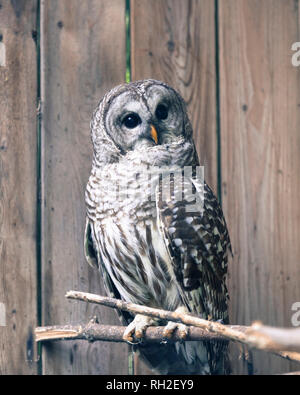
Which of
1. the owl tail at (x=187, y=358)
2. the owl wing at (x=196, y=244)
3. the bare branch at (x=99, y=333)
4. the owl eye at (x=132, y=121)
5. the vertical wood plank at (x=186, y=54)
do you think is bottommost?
the owl tail at (x=187, y=358)

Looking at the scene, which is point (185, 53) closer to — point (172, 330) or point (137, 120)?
point (137, 120)

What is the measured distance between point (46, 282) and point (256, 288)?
2.55ft

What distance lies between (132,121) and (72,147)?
31 cm

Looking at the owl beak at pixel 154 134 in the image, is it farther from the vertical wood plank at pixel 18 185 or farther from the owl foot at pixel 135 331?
the owl foot at pixel 135 331

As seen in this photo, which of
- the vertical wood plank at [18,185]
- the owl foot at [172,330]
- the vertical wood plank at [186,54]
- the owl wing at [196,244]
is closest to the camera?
the owl foot at [172,330]

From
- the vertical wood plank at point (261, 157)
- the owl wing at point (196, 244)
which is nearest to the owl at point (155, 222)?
the owl wing at point (196, 244)

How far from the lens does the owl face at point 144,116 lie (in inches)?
62.0

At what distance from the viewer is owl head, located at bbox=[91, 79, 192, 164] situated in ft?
5.17

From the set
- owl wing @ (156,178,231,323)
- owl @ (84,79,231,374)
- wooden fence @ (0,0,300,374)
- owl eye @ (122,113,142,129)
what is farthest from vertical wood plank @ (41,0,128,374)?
owl wing @ (156,178,231,323)

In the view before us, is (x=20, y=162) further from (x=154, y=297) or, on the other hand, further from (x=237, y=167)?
(x=237, y=167)

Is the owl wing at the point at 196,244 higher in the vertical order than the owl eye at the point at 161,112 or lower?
lower

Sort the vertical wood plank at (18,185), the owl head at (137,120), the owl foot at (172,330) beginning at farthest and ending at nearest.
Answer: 1. the vertical wood plank at (18,185)
2. the owl head at (137,120)
3. the owl foot at (172,330)

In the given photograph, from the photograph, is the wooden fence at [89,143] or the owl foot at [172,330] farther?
the wooden fence at [89,143]

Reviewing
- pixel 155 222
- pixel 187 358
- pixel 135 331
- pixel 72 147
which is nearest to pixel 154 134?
pixel 155 222
